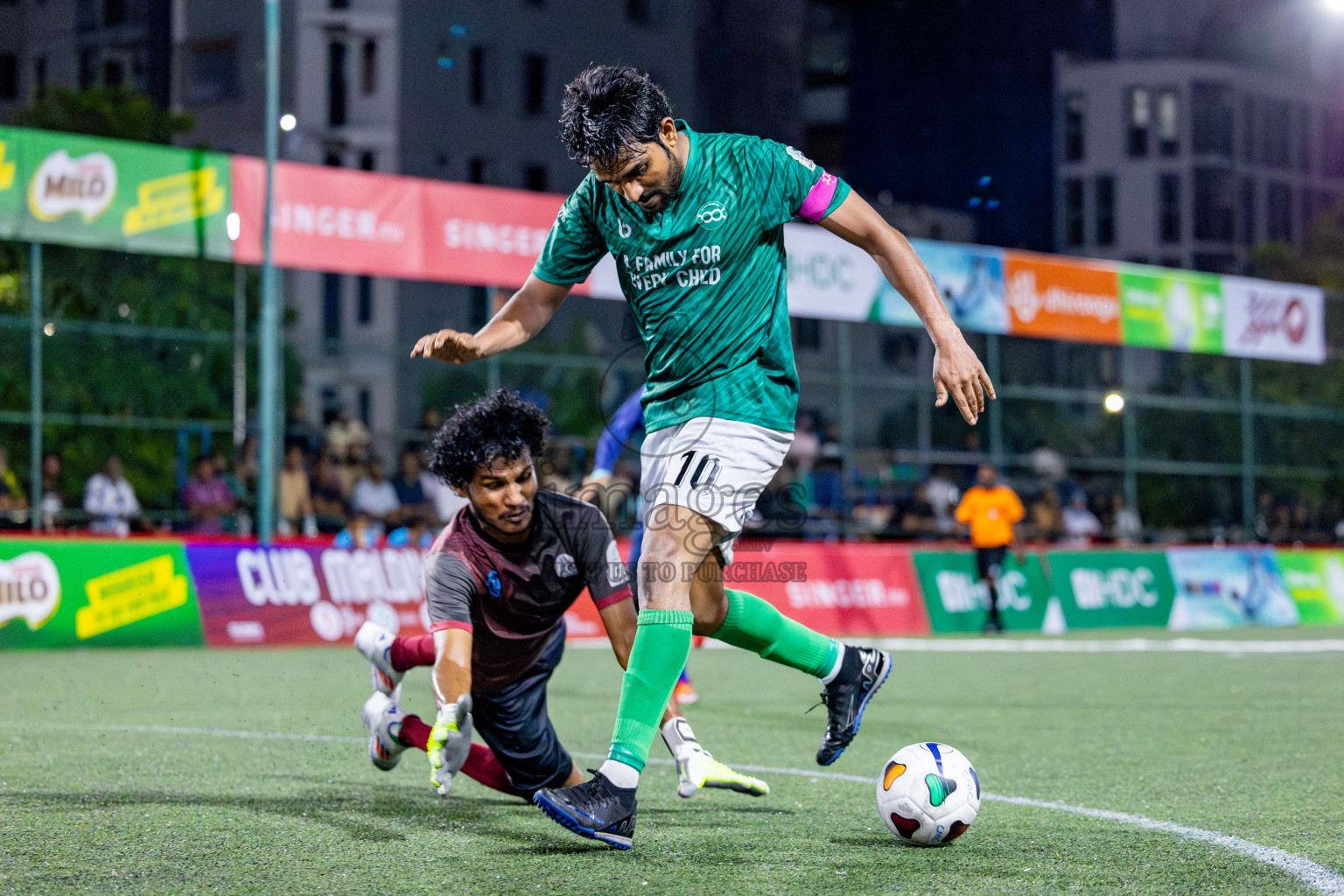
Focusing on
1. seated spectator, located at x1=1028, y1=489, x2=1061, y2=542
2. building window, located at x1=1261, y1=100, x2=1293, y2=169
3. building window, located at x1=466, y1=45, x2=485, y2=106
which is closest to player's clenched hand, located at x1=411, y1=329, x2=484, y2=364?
seated spectator, located at x1=1028, y1=489, x2=1061, y2=542

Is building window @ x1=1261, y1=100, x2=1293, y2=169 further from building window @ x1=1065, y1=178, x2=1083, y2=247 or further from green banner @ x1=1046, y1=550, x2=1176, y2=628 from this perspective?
green banner @ x1=1046, y1=550, x2=1176, y2=628

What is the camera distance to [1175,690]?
9.55m

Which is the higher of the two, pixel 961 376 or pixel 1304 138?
pixel 1304 138

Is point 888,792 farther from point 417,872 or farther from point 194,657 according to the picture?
point 194,657

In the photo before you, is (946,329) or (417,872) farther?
(946,329)

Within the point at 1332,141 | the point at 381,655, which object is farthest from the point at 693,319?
the point at 1332,141

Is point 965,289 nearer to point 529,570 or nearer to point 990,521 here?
point 990,521

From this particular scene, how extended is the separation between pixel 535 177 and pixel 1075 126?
20.3m

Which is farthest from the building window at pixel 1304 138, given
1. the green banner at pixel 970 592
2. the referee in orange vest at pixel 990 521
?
the referee in orange vest at pixel 990 521

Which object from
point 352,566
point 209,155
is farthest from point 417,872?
point 209,155

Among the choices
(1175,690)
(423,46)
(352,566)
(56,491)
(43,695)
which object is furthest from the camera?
(423,46)

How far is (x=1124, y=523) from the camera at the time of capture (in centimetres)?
2258

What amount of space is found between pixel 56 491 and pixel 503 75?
2687cm

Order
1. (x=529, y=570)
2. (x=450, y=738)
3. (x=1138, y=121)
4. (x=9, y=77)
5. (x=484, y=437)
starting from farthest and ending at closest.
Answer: (x=1138, y=121), (x=9, y=77), (x=529, y=570), (x=484, y=437), (x=450, y=738)
